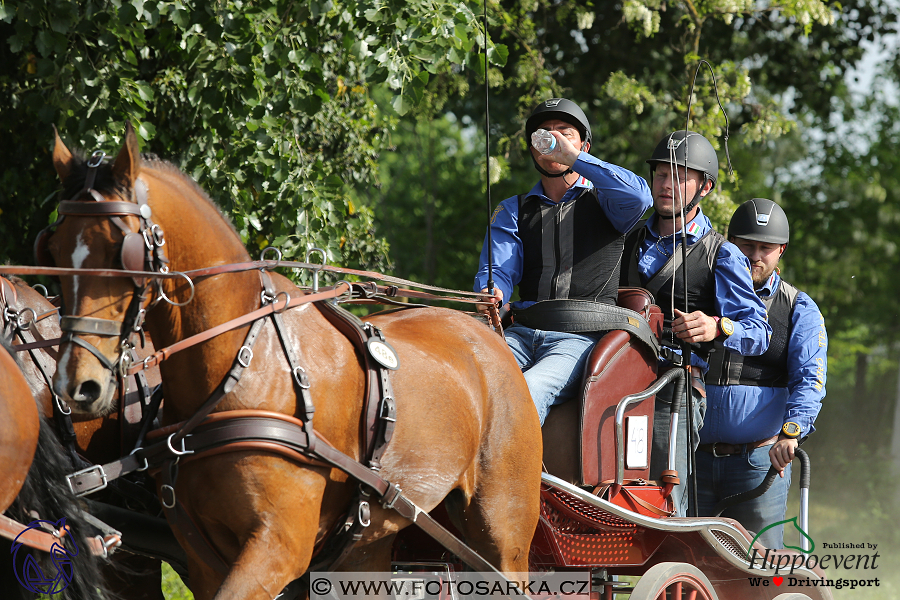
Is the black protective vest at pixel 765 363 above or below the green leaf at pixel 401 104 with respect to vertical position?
below

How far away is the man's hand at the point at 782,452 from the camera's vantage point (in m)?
4.16

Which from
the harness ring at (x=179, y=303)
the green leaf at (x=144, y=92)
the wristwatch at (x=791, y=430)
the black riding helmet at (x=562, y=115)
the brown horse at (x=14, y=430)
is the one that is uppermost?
the green leaf at (x=144, y=92)

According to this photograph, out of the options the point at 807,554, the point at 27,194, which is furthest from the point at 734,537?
the point at 27,194

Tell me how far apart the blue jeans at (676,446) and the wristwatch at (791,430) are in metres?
0.44

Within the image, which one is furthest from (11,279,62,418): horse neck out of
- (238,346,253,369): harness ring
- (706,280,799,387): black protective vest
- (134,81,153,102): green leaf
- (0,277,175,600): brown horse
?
(706,280,799,387): black protective vest

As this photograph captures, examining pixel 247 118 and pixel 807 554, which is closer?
pixel 807 554

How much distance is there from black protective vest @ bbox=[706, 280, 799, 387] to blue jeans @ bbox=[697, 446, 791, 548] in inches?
14.6

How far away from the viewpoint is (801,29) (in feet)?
31.2

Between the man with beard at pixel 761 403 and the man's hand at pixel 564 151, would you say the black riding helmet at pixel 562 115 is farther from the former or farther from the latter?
the man with beard at pixel 761 403

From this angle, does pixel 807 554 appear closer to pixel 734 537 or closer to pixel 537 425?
pixel 734 537

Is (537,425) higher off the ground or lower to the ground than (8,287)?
lower

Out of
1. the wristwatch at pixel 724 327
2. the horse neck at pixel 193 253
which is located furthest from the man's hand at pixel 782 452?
the horse neck at pixel 193 253

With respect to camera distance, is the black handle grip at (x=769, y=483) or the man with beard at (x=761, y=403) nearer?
the black handle grip at (x=769, y=483)

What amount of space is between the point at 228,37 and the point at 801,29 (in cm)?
726
